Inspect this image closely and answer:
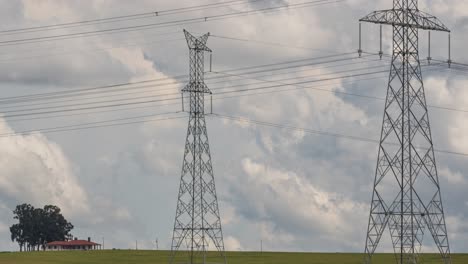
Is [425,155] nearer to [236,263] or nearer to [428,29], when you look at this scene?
[428,29]

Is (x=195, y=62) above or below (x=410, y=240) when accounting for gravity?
above

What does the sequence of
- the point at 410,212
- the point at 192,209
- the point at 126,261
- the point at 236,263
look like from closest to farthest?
the point at 410,212 < the point at 192,209 < the point at 236,263 < the point at 126,261

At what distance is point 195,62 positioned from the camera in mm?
133875

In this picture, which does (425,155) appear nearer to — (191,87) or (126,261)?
(191,87)

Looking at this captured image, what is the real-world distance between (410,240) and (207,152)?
35.6 m

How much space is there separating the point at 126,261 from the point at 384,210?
94361 millimetres

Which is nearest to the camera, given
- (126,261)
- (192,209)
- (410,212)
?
(410,212)

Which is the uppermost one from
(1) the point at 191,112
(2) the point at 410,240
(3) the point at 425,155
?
(1) the point at 191,112

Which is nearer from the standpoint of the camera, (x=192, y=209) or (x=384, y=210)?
(x=384, y=210)

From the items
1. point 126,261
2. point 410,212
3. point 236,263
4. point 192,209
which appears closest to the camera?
point 410,212

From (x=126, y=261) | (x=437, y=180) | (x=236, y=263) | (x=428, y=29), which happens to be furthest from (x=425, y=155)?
(x=126, y=261)

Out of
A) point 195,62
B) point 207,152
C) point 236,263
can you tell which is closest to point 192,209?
point 207,152

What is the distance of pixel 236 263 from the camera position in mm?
173875

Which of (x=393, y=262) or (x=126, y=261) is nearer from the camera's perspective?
(x=393, y=262)
